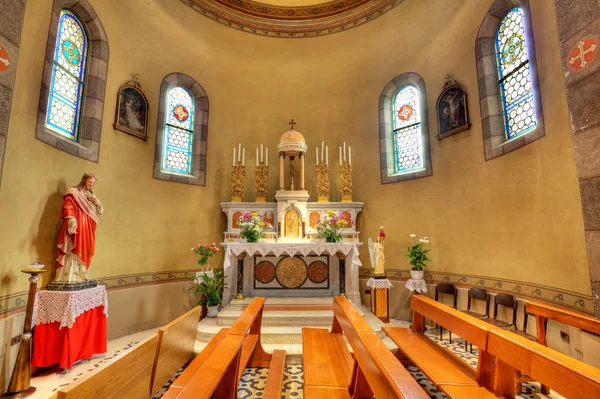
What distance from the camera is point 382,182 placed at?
8000 mm

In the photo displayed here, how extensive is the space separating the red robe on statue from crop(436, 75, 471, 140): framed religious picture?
697 cm

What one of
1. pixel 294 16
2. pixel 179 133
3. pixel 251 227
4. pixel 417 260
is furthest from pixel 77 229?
pixel 294 16

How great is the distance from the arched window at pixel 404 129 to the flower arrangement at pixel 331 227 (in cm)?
181

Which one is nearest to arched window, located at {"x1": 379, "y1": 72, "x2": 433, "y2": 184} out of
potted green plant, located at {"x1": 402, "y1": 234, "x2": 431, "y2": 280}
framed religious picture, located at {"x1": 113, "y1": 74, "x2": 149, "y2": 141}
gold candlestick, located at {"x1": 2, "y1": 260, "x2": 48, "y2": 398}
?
potted green plant, located at {"x1": 402, "y1": 234, "x2": 431, "y2": 280}

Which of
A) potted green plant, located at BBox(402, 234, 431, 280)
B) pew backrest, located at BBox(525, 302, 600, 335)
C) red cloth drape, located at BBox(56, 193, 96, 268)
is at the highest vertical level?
red cloth drape, located at BBox(56, 193, 96, 268)

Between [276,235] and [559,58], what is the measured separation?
587 centimetres

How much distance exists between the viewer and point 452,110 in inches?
268

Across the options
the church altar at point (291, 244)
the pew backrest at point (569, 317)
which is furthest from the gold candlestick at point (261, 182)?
the pew backrest at point (569, 317)

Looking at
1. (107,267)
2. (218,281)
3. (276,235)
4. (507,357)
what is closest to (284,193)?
(276,235)

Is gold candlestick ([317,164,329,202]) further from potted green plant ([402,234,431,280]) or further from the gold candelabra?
potted green plant ([402,234,431,280])

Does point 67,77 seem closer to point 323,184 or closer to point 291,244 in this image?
point 291,244

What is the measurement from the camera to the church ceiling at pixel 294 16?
28.8 feet

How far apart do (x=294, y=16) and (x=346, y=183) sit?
5.37 metres

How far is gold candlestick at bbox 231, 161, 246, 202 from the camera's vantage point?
7.70 metres
